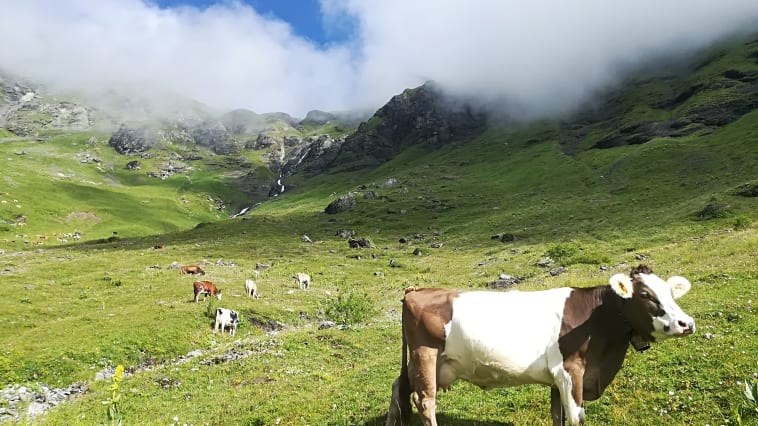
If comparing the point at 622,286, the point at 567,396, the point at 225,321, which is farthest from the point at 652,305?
the point at 225,321

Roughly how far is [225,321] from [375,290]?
Result: 819 inches

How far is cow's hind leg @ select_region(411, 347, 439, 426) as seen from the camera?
8.33 meters

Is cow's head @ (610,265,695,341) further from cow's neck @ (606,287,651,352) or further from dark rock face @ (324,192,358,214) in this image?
dark rock face @ (324,192,358,214)

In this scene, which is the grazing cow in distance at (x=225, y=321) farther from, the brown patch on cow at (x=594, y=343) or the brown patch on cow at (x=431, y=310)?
the brown patch on cow at (x=594, y=343)

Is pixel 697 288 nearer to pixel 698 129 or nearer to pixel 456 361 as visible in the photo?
pixel 456 361

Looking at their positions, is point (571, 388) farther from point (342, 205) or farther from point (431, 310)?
point (342, 205)

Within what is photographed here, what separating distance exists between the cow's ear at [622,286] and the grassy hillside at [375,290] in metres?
3.47

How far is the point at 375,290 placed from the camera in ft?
158

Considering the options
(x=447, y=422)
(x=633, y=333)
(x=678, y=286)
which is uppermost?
(x=678, y=286)

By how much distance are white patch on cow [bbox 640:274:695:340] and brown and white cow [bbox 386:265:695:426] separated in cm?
2

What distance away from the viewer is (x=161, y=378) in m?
18.6

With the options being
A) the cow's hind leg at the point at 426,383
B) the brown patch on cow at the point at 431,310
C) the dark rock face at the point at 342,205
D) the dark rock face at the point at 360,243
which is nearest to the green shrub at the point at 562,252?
the brown patch on cow at the point at 431,310

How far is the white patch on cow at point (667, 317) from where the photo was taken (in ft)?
23.3

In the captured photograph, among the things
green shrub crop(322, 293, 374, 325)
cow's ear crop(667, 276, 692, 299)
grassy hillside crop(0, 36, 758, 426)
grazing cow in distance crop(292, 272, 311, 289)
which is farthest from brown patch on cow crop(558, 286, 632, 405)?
grazing cow in distance crop(292, 272, 311, 289)
